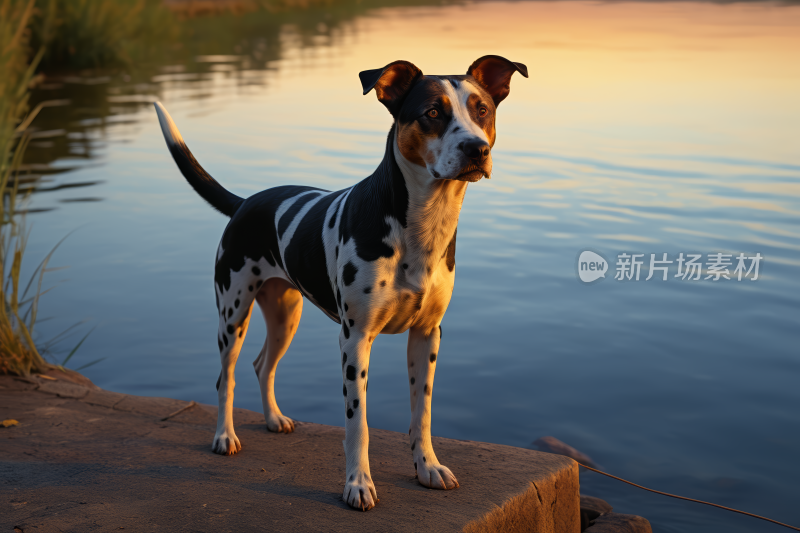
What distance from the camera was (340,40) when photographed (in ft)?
96.6

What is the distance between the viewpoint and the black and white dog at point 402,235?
10.6 ft

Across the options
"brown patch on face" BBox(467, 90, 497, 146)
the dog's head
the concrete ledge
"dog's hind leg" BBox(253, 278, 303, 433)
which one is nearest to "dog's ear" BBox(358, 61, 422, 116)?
the dog's head

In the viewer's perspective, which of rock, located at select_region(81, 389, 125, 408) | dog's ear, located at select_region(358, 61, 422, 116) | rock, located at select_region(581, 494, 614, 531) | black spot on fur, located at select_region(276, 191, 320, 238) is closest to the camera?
dog's ear, located at select_region(358, 61, 422, 116)

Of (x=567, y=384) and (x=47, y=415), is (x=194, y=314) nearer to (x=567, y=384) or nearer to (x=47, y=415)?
(x=47, y=415)

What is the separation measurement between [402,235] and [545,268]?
5.68 metres

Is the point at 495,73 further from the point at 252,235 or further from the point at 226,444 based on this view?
the point at 226,444

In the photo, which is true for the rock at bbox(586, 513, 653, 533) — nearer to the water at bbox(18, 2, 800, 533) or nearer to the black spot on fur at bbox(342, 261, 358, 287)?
the water at bbox(18, 2, 800, 533)

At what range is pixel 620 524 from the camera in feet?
15.0

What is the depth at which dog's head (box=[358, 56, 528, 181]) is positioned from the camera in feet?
10.1

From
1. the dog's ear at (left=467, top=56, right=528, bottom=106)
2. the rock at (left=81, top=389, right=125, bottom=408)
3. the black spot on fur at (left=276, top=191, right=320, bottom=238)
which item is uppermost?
the dog's ear at (left=467, top=56, right=528, bottom=106)

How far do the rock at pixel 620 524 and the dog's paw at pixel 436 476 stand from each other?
1.32m

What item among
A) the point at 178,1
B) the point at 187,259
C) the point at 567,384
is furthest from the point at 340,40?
the point at 567,384

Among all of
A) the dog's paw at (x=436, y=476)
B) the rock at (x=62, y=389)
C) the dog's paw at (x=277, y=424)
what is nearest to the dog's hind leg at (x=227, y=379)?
the dog's paw at (x=277, y=424)

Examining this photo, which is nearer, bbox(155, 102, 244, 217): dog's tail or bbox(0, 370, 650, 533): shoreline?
bbox(0, 370, 650, 533): shoreline
